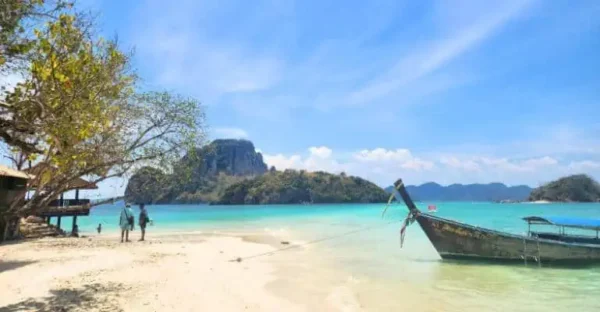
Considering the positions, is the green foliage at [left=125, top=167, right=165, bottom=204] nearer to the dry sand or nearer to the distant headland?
the dry sand

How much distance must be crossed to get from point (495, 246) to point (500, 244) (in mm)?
169

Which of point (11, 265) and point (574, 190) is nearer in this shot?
point (11, 265)

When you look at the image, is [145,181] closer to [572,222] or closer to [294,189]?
[572,222]

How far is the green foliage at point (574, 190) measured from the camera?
4107 inches

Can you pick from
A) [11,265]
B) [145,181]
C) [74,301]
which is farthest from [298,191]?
[74,301]

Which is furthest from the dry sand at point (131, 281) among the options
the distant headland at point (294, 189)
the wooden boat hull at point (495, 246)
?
the distant headland at point (294, 189)

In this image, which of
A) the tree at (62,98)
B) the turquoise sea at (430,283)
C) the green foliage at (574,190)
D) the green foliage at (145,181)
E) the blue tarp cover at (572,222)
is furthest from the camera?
the green foliage at (574,190)

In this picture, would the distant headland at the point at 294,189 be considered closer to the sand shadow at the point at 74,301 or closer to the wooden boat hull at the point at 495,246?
the wooden boat hull at the point at 495,246

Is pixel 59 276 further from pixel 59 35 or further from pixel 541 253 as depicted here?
pixel 541 253

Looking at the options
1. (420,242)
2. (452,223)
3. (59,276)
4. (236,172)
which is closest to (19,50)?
(59,276)

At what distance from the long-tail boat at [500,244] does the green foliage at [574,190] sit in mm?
107379

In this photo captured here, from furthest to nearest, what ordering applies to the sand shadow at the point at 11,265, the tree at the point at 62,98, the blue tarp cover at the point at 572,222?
the blue tarp cover at the point at 572,222, the sand shadow at the point at 11,265, the tree at the point at 62,98

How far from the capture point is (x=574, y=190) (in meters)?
105

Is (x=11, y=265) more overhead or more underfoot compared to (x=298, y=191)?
more underfoot
